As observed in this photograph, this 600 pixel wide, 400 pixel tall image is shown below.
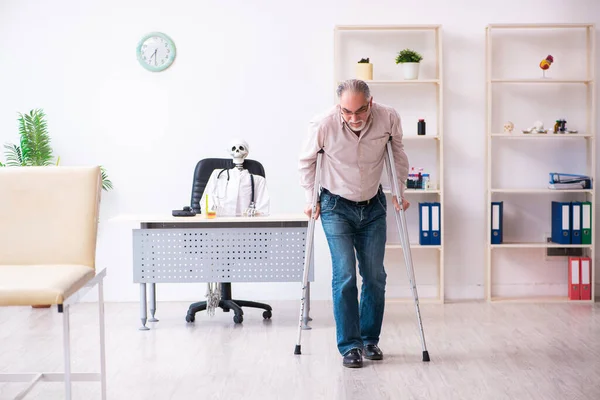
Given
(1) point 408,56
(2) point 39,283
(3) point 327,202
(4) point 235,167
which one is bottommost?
(2) point 39,283

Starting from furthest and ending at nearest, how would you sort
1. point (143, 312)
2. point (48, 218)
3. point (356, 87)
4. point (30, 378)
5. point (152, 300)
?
point (152, 300)
point (143, 312)
point (356, 87)
point (30, 378)
point (48, 218)

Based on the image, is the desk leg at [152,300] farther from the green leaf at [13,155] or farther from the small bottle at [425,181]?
the small bottle at [425,181]

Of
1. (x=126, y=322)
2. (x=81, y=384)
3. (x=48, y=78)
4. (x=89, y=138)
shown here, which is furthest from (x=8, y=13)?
(x=81, y=384)

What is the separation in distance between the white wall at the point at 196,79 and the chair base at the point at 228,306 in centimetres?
90

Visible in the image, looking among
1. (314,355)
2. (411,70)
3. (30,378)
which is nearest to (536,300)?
(411,70)

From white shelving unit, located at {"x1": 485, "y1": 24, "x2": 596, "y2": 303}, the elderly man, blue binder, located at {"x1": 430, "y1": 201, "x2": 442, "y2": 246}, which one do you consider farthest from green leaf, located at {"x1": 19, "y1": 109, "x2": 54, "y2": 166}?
white shelving unit, located at {"x1": 485, "y1": 24, "x2": 596, "y2": 303}

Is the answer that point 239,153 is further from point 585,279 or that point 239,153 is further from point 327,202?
point 585,279

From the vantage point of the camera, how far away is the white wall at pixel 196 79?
6.10 metres

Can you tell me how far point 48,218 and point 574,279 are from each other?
13.7 ft

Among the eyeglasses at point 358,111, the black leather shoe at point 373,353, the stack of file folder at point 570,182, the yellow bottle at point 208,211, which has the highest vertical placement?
the eyeglasses at point 358,111

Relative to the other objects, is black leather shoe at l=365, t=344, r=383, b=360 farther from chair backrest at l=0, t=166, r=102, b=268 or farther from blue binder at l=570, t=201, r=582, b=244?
blue binder at l=570, t=201, r=582, b=244

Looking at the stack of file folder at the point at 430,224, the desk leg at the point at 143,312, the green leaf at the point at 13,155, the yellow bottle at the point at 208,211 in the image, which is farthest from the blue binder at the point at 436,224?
the green leaf at the point at 13,155

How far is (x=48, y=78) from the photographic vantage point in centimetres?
614

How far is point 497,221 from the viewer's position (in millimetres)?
6012
